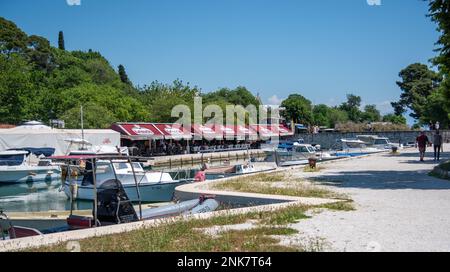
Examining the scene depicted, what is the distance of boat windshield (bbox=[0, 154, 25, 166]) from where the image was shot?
42156mm

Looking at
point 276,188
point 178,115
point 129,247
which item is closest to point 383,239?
point 129,247

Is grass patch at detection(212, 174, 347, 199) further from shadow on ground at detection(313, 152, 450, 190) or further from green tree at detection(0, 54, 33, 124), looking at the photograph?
green tree at detection(0, 54, 33, 124)

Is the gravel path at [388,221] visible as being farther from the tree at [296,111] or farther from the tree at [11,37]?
the tree at [296,111]

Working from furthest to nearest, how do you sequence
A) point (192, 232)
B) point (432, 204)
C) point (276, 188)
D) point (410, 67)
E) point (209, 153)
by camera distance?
point (410, 67)
point (209, 153)
point (276, 188)
point (432, 204)
point (192, 232)

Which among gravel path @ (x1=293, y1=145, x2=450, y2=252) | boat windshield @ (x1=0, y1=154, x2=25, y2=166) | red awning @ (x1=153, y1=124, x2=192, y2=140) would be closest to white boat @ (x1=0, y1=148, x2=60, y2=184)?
boat windshield @ (x1=0, y1=154, x2=25, y2=166)

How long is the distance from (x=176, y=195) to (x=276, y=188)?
3450 mm

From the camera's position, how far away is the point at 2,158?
139 feet

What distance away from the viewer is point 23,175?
41625 millimetres

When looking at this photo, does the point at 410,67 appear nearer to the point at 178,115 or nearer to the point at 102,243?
the point at 178,115

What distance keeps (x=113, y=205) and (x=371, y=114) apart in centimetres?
15929

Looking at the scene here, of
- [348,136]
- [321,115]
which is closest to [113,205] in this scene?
[348,136]

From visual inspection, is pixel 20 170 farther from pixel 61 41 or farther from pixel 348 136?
pixel 61 41

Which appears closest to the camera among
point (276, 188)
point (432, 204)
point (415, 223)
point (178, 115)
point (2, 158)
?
point (415, 223)

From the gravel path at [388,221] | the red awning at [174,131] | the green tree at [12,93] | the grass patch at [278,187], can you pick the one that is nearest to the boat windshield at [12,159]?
the green tree at [12,93]
